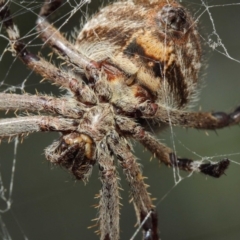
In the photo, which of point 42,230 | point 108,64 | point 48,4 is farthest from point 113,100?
point 42,230

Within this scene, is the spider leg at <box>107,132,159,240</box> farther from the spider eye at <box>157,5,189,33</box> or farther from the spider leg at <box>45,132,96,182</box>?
the spider eye at <box>157,5,189,33</box>

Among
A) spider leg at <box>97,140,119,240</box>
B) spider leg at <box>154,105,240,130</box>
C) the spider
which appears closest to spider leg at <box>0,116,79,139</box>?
the spider

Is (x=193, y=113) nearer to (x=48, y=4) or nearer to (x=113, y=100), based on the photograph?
(x=113, y=100)

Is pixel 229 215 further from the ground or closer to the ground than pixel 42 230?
further from the ground

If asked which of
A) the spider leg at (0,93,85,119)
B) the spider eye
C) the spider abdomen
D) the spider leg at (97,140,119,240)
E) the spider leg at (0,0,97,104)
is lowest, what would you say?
the spider leg at (97,140,119,240)

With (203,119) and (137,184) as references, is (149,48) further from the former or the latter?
(137,184)

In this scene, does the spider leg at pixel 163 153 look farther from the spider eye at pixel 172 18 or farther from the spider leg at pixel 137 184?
the spider eye at pixel 172 18

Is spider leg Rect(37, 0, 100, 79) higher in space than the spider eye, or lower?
lower
